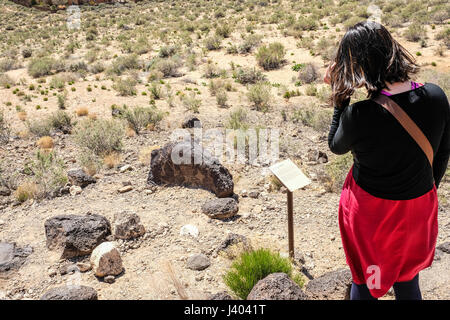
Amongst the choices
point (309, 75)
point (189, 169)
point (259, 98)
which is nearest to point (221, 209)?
point (189, 169)

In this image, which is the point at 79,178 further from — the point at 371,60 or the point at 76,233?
the point at 371,60

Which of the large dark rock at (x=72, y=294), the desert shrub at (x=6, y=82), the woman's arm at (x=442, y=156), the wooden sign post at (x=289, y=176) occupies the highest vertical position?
the woman's arm at (x=442, y=156)

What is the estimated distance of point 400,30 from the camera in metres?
15.1

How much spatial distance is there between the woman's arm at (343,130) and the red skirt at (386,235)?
262 mm

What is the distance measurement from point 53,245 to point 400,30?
15679 mm

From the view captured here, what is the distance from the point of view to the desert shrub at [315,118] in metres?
6.81

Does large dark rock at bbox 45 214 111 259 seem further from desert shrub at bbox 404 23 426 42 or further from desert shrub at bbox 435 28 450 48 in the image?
desert shrub at bbox 404 23 426 42

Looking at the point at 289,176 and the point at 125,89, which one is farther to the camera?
the point at 125,89

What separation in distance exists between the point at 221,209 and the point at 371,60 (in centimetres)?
304

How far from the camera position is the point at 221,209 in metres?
4.37

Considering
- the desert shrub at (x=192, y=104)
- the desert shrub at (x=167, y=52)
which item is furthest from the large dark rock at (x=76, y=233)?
the desert shrub at (x=167, y=52)

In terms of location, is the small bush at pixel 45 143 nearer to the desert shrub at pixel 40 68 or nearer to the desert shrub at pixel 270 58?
the desert shrub at pixel 270 58

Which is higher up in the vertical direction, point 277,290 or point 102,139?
point 277,290
